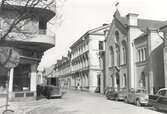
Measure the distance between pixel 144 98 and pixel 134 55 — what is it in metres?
14.0

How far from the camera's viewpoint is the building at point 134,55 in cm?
3164

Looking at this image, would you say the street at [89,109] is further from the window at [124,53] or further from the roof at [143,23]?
the roof at [143,23]

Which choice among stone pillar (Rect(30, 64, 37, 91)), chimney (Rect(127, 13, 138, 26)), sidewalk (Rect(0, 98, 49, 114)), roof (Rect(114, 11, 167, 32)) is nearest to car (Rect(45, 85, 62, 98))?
stone pillar (Rect(30, 64, 37, 91))

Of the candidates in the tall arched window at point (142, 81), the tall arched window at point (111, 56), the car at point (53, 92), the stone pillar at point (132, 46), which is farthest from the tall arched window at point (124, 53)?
the car at point (53, 92)

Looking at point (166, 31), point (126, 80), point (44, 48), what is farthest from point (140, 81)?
point (44, 48)

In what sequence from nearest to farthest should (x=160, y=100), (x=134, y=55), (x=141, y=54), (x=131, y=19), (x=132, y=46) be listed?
1. (x=160, y=100)
2. (x=141, y=54)
3. (x=134, y=55)
4. (x=132, y=46)
5. (x=131, y=19)

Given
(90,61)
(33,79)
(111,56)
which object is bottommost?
(33,79)

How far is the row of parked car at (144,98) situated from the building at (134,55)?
5.30 meters

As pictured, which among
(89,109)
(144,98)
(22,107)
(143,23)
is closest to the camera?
(89,109)

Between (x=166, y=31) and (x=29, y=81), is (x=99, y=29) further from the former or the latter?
(x=29, y=81)

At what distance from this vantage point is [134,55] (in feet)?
117

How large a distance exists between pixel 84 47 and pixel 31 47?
111ft

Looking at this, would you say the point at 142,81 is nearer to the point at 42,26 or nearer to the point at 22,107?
the point at 42,26

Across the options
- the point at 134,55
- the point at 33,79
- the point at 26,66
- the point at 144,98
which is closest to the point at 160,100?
the point at 144,98
